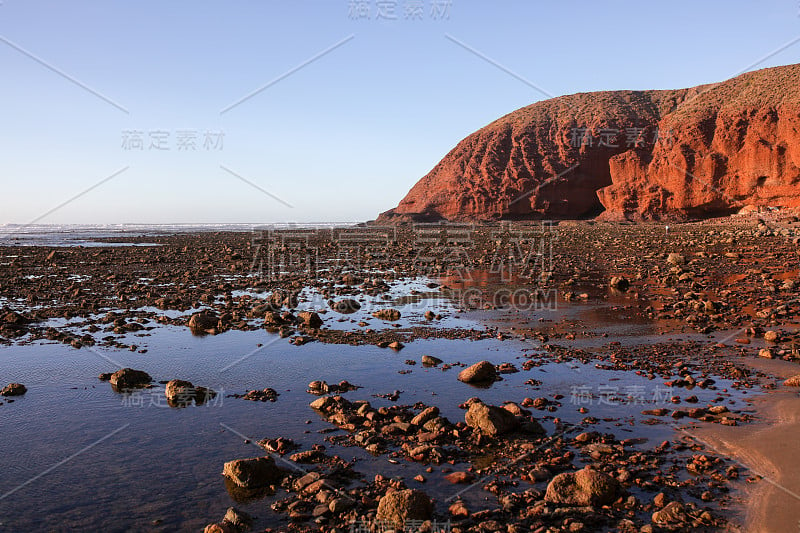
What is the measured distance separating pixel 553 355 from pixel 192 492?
7.21 m

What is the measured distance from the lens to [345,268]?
27.7 metres

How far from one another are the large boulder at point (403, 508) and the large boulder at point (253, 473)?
142 cm

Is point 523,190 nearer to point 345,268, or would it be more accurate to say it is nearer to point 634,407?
point 345,268

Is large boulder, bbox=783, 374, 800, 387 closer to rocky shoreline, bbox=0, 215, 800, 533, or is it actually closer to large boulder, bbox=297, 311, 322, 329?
rocky shoreline, bbox=0, 215, 800, 533

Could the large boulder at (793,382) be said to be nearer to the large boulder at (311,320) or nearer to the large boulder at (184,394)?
the large boulder at (184,394)

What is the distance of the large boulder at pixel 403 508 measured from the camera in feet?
15.2

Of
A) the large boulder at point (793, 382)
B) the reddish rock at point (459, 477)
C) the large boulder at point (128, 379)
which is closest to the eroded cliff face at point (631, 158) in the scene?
the large boulder at point (793, 382)

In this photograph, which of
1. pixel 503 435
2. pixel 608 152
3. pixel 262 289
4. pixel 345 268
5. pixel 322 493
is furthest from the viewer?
pixel 608 152

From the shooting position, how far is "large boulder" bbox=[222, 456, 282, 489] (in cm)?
547

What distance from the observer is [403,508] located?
467 centimetres

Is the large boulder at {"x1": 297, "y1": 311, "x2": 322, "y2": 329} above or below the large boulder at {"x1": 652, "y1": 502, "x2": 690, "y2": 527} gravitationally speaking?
above

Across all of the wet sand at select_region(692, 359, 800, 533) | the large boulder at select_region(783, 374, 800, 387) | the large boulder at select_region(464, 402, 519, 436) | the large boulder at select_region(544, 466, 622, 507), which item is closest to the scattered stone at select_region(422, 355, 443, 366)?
the large boulder at select_region(464, 402, 519, 436)

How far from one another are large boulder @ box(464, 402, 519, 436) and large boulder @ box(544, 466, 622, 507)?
1378mm

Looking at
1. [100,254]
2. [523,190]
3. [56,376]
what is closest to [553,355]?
[56,376]
